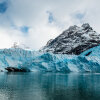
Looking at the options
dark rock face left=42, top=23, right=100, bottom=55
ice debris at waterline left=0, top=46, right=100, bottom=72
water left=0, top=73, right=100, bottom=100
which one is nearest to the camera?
water left=0, top=73, right=100, bottom=100

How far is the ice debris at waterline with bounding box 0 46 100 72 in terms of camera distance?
202ft

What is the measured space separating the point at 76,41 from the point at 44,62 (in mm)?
67399

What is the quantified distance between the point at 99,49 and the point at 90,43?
4518cm

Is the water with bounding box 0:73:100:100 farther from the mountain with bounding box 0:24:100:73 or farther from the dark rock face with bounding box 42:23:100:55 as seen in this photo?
the dark rock face with bounding box 42:23:100:55

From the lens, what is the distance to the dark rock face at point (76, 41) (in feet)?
388

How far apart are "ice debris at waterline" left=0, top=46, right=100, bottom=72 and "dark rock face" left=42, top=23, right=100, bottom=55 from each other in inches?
1896

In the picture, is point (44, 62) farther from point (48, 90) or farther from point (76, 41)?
point (76, 41)

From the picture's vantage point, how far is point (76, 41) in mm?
127188

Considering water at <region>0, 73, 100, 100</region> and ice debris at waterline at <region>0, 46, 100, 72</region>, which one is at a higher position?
ice debris at waterline at <region>0, 46, 100, 72</region>

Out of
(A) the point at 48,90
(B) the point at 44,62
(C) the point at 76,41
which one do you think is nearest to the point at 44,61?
(B) the point at 44,62

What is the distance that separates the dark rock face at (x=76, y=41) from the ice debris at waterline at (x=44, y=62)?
4817cm

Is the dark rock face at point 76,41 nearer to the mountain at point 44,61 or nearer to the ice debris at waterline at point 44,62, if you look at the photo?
the mountain at point 44,61

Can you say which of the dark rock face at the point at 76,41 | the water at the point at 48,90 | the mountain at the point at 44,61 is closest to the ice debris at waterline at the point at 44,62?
the mountain at the point at 44,61

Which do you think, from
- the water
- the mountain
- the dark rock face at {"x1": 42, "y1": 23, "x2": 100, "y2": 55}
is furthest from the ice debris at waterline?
the dark rock face at {"x1": 42, "y1": 23, "x2": 100, "y2": 55}
